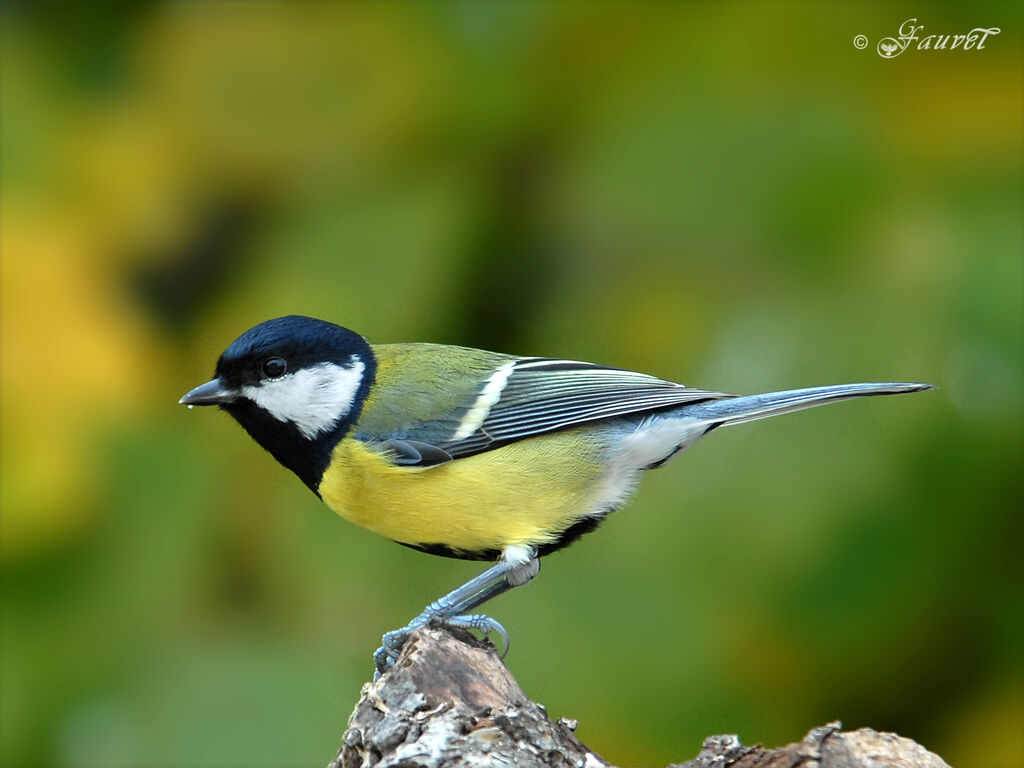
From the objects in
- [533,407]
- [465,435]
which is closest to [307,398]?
[465,435]

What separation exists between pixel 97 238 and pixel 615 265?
3.49ft

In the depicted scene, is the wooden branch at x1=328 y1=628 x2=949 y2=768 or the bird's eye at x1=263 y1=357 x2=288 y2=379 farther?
the bird's eye at x1=263 y1=357 x2=288 y2=379

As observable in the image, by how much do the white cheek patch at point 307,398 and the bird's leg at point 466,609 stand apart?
13.7 inches

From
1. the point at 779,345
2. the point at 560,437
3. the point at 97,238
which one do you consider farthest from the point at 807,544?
the point at 97,238

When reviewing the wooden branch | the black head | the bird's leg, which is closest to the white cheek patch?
the black head

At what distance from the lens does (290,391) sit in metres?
1.80

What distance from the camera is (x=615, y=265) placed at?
220 cm

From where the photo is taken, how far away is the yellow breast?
171cm

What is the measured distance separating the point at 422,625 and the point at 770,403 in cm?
63

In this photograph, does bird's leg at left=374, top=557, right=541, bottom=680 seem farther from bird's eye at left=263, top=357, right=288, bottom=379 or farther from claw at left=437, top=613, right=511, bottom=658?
bird's eye at left=263, top=357, right=288, bottom=379

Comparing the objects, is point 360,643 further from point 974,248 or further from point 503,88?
point 974,248

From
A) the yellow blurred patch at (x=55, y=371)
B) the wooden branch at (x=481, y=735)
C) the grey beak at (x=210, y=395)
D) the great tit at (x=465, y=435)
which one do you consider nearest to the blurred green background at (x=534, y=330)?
the yellow blurred patch at (x=55, y=371)

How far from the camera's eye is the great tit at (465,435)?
1.72 meters

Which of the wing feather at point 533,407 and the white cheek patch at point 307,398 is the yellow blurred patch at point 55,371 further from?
the wing feather at point 533,407
